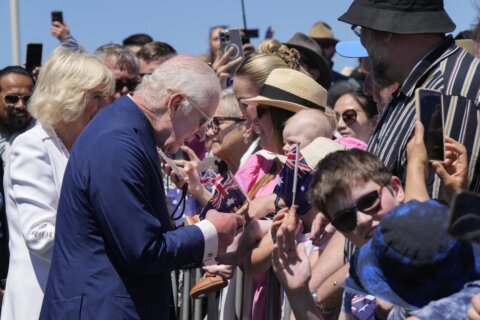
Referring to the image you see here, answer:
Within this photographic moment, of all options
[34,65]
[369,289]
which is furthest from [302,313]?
[34,65]

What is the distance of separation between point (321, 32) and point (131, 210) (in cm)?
710

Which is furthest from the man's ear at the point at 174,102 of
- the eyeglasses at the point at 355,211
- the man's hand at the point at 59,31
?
the man's hand at the point at 59,31

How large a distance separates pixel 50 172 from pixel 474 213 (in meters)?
3.04

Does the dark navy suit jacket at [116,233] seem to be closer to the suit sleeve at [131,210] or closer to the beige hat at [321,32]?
the suit sleeve at [131,210]

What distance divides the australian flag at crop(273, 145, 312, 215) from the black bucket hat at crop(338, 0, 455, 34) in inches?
24.2

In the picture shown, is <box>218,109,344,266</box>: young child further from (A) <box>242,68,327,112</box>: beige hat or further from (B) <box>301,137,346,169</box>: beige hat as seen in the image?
(A) <box>242,68,327,112</box>: beige hat

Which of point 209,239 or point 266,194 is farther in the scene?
point 266,194

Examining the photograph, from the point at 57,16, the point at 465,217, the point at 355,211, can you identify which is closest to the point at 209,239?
the point at 355,211

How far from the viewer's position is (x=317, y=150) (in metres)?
4.42

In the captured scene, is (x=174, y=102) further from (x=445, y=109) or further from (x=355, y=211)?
(x=445, y=109)

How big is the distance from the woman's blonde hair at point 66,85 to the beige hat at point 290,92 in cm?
84

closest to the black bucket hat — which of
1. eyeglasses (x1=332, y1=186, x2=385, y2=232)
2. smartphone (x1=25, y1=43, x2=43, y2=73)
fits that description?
eyeglasses (x1=332, y1=186, x2=385, y2=232)

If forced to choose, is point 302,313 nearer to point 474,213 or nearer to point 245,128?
point 474,213

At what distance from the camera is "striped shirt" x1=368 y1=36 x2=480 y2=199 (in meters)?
3.53
